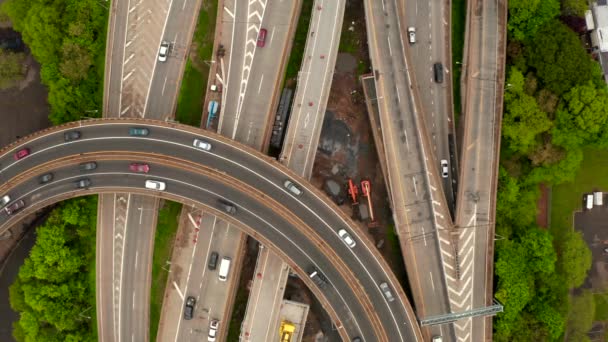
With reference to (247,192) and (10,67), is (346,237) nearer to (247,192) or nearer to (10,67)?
(247,192)

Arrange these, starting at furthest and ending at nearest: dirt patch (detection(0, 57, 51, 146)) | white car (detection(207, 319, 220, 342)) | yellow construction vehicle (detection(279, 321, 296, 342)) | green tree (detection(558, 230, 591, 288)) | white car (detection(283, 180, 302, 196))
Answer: dirt patch (detection(0, 57, 51, 146)), green tree (detection(558, 230, 591, 288)), white car (detection(207, 319, 220, 342)), yellow construction vehicle (detection(279, 321, 296, 342)), white car (detection(283, 180, 302, 196))


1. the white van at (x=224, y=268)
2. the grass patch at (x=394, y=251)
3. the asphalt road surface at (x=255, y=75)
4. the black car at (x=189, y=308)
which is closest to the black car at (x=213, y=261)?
the white van at (x=224, y=268)

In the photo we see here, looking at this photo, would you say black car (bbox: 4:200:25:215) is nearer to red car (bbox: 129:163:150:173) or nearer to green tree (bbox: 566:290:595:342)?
red car (bbox: 129:163:150:173)

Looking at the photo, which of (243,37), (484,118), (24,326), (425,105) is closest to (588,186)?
(484,118)

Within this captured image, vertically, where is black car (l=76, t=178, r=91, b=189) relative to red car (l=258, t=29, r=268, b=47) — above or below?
below

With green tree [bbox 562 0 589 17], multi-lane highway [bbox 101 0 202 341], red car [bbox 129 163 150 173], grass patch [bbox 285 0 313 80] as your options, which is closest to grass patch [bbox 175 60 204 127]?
multi-lane highway [bbox 101 0 202 341]

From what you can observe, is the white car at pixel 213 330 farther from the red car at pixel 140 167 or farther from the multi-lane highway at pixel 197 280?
the red car at pixel 140 167
